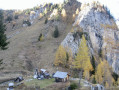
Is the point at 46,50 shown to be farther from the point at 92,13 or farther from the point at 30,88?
the point at 92,13

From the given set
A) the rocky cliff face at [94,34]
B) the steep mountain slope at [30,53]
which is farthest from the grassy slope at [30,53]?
the rocky cliff face at [94,34]

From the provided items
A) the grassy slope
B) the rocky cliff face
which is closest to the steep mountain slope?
the grassy slope

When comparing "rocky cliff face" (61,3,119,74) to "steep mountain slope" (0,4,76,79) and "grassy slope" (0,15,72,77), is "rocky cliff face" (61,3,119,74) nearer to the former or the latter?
"steep mountain slope" (0,4,76,79)

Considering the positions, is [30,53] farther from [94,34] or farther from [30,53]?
[94,34]

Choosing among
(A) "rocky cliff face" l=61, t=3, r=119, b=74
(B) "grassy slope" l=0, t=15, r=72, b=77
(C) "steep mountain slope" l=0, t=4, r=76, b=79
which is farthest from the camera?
(A) "rocky cliff face" l=61, t=3, r=119, b=74

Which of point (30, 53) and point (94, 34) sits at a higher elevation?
point (94, 34)

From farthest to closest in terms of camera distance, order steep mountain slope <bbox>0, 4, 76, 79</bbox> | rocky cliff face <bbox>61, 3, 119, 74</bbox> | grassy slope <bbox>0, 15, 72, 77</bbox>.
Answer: rocky cliff face <bbox>61, 3, 119, 74</bbox> → grassy slope <bbox>0, 15, 72, 77</bbox> → steep mountain slope <bbox>0, 4, 76, 79</bbox>

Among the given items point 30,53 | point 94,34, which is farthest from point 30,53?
point 94,34

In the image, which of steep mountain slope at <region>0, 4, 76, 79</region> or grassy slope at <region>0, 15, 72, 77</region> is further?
grassy slope at <region>0, 15, 72, 77</region>

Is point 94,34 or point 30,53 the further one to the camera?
point 94,34

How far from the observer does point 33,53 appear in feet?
197

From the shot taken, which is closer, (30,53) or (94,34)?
(30,53)

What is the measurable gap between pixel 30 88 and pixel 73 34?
143ft

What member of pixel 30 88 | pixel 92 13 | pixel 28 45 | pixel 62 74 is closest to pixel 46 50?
pixel 28 45
